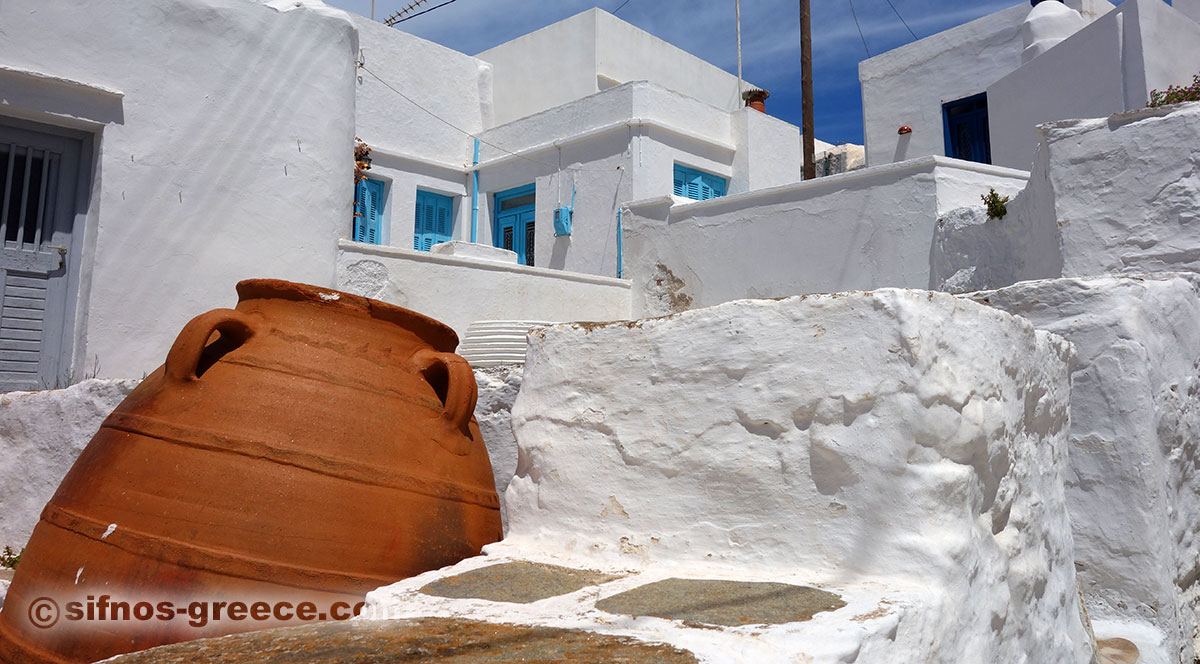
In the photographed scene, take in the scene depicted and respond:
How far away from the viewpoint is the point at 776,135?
13391mm

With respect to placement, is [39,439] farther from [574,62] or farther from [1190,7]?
[574,62]

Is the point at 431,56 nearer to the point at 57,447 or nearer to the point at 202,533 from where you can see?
the point at 57,447

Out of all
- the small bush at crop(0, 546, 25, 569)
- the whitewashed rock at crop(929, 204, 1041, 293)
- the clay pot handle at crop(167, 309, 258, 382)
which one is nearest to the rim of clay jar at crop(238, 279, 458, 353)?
the clay pot handle at crop(167, 309, 258, 382)

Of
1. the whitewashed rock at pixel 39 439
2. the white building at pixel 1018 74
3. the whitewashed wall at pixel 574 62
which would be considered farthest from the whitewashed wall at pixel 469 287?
the whitewashed wall at pixel 574 62

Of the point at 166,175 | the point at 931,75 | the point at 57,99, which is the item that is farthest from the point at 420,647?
the point at 931,75

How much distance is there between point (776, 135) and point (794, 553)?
12.3 metres

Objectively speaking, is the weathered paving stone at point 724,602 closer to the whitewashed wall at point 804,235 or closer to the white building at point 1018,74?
the whitewashed wall at point 804,235

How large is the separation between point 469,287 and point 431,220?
5.44 metres

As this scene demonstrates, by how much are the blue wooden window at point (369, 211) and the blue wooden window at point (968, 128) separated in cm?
793

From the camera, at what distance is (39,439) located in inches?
164

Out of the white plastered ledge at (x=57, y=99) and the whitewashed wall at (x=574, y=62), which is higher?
the whitewashed wall at (x=574, y=62)

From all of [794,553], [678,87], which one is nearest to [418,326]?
[794,553]

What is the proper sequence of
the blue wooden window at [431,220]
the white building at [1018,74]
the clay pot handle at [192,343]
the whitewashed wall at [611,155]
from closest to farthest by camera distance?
1. the clay pot handle at [192,343]
2. the white building at [1018,74]
3. the whitewashed wall at [611,155]
4. the blue wooden window at [431,220]

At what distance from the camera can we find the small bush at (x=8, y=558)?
406 cm
